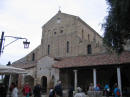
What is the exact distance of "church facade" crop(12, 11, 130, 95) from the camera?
20766 mm

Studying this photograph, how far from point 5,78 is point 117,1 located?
13.4 meters

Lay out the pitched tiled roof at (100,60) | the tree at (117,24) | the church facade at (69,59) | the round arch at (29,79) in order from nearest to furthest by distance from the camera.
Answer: the tree at (117,24), the pitched tiled roof at (100,60), the church facade at (69,59), the round arch at (29,79)

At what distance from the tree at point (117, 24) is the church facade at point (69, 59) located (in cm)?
533

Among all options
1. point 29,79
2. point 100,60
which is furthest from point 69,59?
point 29,79

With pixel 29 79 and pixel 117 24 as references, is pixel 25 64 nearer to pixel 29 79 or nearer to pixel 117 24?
pixel 29 79

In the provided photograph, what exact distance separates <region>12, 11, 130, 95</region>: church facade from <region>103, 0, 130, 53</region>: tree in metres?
5.33

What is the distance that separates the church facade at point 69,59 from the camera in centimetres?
2077

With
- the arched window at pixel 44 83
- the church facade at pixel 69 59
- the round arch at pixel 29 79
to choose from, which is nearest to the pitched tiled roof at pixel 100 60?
the church facade at pixel 69 59

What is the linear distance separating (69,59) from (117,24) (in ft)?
46.0

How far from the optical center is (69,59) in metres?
24.8

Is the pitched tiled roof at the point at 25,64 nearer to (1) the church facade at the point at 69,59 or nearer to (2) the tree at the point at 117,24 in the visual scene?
(1) the church facade at the point at 69,59

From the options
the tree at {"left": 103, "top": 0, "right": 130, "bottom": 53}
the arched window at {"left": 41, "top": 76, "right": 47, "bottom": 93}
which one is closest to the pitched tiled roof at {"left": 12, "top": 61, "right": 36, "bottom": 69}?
the arched window at {"left": 41, "top": 76, "right": 47, "bottom": 93}

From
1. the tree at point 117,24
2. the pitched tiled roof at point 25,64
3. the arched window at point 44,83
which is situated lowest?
the arched window at point 44,83

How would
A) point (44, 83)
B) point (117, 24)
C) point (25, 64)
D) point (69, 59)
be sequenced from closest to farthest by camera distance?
point (117, 24)
point (69, 59)
point (44, 83)
point (25, 64)
